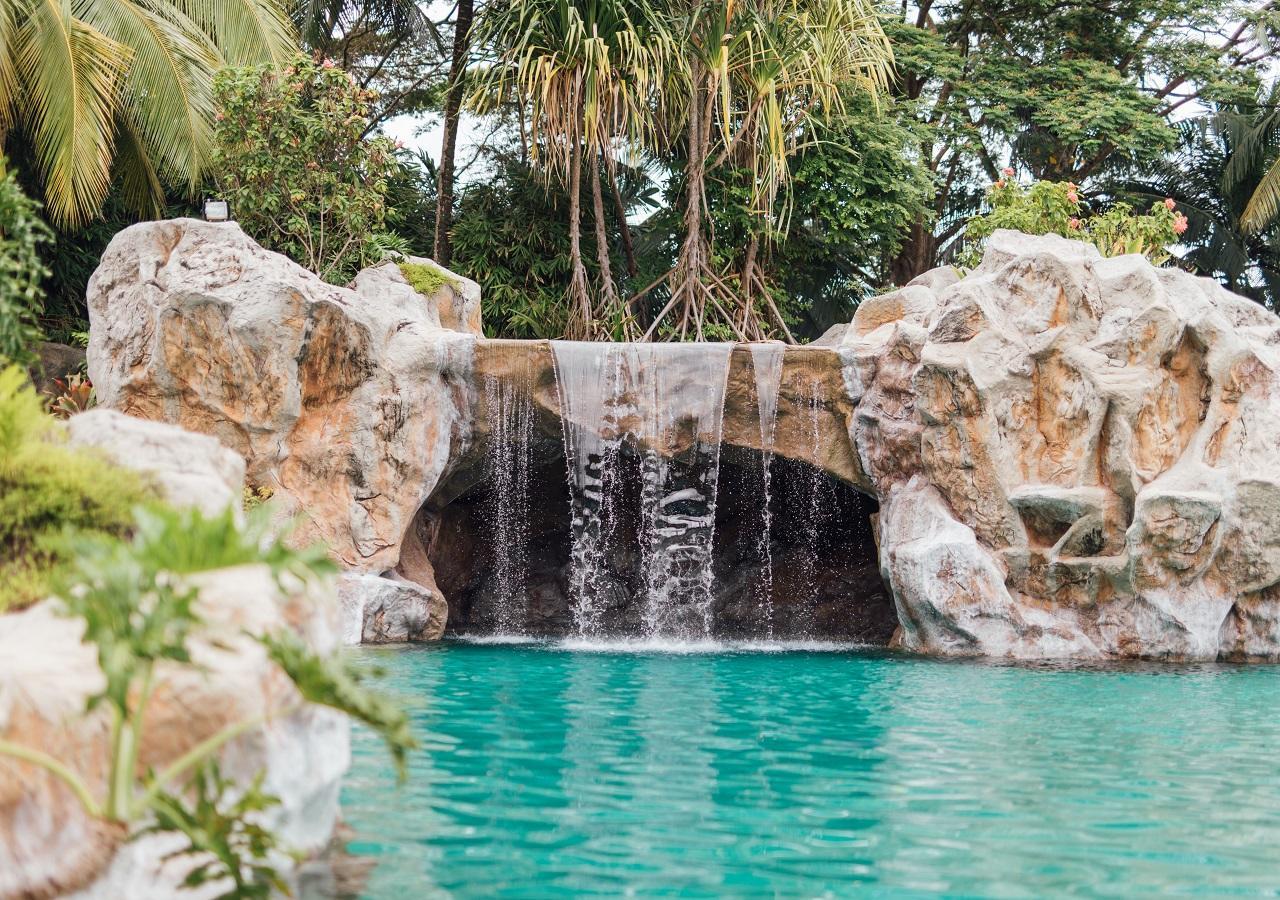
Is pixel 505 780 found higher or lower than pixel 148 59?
lower

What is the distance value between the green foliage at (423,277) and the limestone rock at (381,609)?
11.5 feet

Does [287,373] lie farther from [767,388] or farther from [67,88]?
[67,88]

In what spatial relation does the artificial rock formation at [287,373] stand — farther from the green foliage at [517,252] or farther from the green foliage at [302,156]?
the green foliage at [517,252]

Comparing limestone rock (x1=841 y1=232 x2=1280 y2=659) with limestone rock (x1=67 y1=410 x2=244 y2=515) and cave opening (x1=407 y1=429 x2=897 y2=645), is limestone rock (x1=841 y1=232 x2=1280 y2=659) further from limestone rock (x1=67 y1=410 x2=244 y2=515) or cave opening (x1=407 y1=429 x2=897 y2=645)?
limestone rock (x1=67 y1=410 x2=244 y2=515)

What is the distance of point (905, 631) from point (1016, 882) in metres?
8.26

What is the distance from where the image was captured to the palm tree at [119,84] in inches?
605

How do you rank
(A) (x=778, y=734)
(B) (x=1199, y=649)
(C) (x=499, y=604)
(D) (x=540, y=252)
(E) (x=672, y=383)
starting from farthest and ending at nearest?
(D) (x=540, y=252) → (C) (x=499, y=604) → (E) (x=672, y=383) → (B) (x=1199, y=649) → (A) (x=778, y=734)

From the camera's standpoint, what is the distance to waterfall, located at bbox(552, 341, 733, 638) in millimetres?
13766

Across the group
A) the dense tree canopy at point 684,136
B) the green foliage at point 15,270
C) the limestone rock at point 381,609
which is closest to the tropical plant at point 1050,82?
the dense tree canopy at point 684,136

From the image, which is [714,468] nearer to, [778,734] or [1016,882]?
[778,734]

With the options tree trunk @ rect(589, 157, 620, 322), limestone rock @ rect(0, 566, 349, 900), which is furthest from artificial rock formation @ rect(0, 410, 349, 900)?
tree trunk @ rect(589, 157, 620, 322)

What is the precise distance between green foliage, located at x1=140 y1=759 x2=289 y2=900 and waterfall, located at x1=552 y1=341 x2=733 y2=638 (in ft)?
31.8

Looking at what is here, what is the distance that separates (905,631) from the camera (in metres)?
13.0

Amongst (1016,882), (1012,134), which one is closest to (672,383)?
(1016,882)
